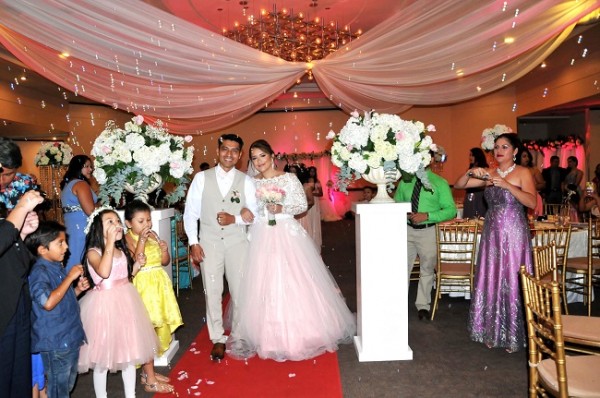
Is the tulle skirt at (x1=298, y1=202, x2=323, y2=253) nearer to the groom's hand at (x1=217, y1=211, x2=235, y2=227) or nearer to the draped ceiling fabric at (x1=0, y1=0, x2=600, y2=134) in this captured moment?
the draped ceiling fabric at (x1=0, y1=0, x2=600, y2=134)

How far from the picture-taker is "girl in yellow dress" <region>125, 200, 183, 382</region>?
406cm

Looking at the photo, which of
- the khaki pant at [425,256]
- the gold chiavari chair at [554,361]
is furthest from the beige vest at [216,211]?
the gold chiavari chair at [554,361]

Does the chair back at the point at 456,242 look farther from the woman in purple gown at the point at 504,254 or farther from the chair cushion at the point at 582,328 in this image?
the chair cushion at the point at 582,328

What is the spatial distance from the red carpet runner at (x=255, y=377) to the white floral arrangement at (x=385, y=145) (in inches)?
66.8

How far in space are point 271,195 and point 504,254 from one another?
2.11 m

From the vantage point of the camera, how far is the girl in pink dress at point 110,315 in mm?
3387

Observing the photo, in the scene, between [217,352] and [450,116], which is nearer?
[217,352]

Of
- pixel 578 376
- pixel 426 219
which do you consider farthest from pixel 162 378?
pixel 426 219

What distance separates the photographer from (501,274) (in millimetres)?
4629

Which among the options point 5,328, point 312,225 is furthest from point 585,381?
point 312,225

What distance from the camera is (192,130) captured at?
6.48m

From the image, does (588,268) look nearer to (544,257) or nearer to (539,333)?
(544,257)

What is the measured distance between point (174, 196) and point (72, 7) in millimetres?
1771

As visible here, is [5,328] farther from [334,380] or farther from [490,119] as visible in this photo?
[490,119]
